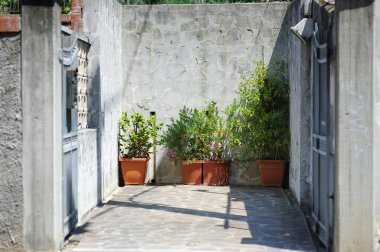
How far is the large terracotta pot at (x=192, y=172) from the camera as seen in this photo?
10.5m

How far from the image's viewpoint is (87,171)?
311 inches

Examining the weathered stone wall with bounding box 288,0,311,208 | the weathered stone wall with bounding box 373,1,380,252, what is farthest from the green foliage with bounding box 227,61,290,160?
the weathered stone wall with bounding box 373,1,380,252

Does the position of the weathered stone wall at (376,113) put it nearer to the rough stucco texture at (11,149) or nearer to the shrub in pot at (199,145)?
the rough stucco texture at (11,149)

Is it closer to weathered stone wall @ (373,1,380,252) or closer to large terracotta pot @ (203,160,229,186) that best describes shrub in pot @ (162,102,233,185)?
large terracotta pot @ (203,160,229,186)

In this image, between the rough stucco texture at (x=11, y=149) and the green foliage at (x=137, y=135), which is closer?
Answer: the rough stucco texture at (x=11, y=149)

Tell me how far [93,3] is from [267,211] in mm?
3989

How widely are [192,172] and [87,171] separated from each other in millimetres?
3057

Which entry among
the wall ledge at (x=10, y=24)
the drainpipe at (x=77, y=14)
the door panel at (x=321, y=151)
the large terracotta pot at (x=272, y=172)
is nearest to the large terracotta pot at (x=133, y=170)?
the large terracotta pot at (x=272, y=172)

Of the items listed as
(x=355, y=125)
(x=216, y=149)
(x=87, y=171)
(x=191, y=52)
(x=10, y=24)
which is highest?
(x=191, y=52)

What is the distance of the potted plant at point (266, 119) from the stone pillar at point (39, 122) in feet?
17.4

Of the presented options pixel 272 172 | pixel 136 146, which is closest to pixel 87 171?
pixel 136 146

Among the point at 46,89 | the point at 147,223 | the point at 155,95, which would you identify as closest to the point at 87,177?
the point at 147,223

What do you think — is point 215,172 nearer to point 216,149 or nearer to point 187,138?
point 216,149

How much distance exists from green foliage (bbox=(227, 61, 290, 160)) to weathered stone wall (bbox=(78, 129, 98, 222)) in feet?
10.1
